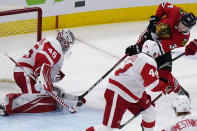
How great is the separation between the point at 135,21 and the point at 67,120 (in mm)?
3311

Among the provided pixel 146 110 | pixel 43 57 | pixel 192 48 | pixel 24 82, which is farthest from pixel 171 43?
pixel 24 82

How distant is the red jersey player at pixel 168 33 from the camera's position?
4418 mm

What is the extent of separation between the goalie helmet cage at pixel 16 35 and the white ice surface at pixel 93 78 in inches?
2.0

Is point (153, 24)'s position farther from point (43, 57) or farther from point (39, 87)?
point (39, 87)

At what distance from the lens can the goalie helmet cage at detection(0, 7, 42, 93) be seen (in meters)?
4.72

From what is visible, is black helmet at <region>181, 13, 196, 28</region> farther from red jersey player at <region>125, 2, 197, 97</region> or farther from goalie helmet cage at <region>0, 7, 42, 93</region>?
goalie helmet cage at <region>0, 7, 42, 93</region>

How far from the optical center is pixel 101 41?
6.48 meters

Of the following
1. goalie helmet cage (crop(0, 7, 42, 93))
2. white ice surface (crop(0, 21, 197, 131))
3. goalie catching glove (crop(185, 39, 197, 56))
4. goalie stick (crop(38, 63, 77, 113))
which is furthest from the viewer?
goalie helmet cage (crop(0, 7, 42, 93))

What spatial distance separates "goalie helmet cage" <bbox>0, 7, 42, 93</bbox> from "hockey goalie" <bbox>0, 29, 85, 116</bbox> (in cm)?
35

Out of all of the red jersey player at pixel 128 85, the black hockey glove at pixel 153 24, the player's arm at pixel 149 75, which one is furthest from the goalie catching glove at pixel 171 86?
the player's arm at pixel 149 75

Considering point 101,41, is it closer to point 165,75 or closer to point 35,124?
point 165,75

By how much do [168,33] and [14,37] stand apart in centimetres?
139

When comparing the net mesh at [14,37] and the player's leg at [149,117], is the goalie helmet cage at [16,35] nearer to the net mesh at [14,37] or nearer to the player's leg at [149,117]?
the net mesh at [14,37]

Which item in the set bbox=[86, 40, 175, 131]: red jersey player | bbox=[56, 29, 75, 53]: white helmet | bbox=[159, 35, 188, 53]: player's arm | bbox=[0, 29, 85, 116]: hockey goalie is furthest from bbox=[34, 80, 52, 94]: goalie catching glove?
bbox=[159, 35, 188, 53]: player's arm
